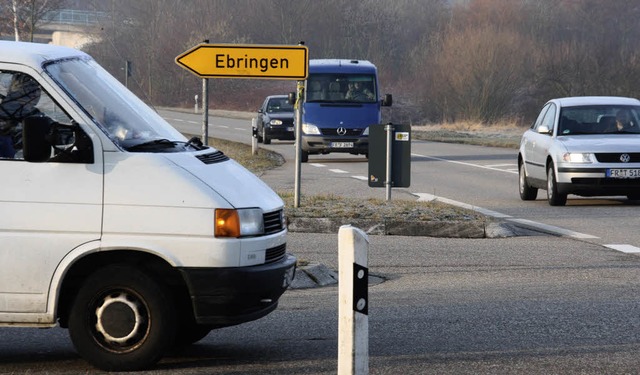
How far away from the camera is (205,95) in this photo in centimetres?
1602

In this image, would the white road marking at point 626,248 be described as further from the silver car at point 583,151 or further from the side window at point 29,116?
the side window at point 29,116

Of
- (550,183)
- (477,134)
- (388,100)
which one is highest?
(388,100)

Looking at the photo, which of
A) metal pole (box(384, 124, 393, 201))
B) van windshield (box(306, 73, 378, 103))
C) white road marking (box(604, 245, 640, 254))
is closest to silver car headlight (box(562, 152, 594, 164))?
metal pole (box(384, 124, 393, 201))

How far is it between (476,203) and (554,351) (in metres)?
12.5

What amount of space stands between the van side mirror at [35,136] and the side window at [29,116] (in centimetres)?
10

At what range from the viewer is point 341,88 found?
32156 mm

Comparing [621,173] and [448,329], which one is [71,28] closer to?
[621,173]

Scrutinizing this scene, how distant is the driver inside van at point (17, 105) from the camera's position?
7316 mm

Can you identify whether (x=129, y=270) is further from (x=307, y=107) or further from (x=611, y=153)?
(x=307, y=107)

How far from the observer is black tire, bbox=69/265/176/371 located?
Result: 7039 millimetres

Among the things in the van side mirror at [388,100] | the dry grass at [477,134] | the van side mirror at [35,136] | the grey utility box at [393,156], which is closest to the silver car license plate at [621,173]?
the grey utility box at [393,156]

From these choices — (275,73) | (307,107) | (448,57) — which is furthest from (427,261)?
(448,57)

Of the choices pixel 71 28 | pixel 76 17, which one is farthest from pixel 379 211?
pixel 76 17

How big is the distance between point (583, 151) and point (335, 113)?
43.5 ft
